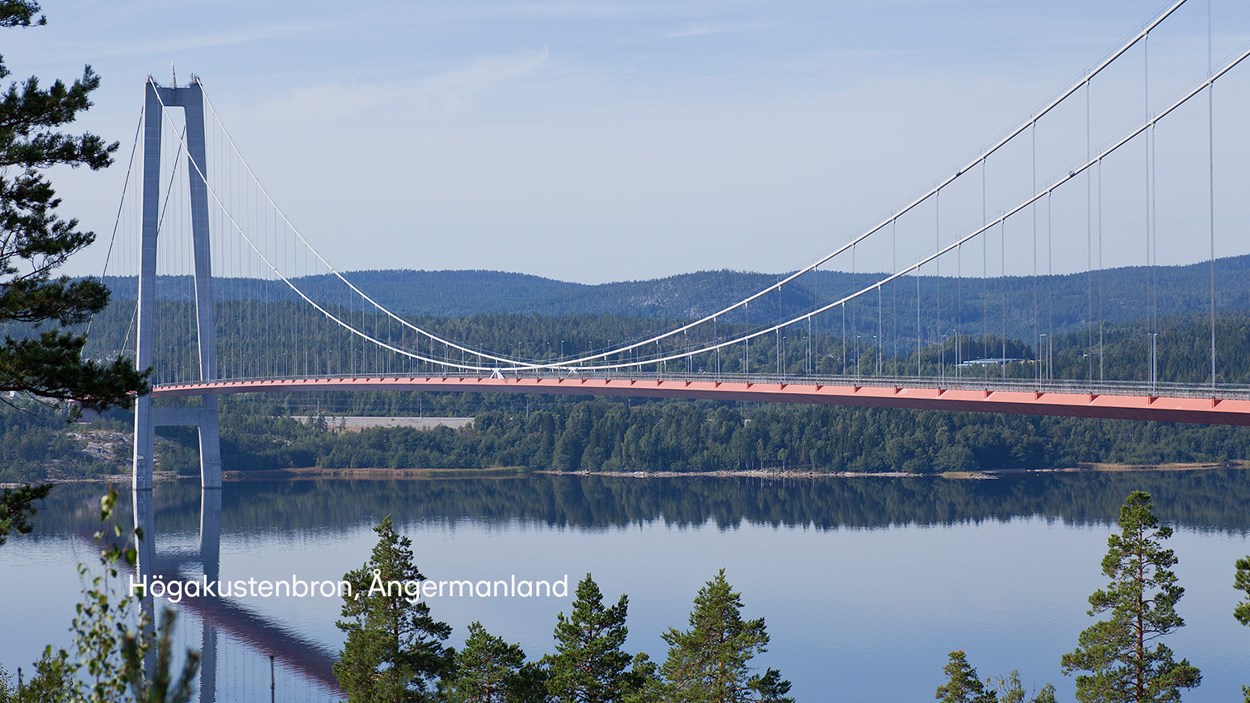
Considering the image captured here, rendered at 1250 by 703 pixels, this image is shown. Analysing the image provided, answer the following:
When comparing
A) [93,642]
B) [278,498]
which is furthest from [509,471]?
[93,642]

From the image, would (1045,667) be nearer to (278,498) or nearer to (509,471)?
(278,498)

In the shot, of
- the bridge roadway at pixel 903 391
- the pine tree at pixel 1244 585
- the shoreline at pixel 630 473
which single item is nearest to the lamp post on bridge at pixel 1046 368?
the bridge roadway at pixel 903 391

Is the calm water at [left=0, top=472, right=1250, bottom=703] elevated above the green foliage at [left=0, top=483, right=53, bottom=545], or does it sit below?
below

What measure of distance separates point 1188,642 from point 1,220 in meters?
22.9

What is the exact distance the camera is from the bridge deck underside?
22.1m

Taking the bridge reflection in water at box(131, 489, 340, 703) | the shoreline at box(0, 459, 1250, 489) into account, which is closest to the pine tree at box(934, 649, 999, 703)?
the bridge reflection in water at box(131, 489, 340, 703)

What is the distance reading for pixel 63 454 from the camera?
7081cm

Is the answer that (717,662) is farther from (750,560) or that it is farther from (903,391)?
(750,560)

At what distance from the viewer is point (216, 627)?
31.0 meters

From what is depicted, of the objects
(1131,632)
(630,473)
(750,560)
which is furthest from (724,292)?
(1131,632)

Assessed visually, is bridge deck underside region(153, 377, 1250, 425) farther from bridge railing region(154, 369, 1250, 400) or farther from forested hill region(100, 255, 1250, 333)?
forested hill region(100, 255, 1250, 333)

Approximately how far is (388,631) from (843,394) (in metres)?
16.1

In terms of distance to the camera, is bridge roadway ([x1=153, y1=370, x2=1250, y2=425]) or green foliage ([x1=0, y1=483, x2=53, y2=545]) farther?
bridge roadway ([x1=153, y1=370, x2=1250, y2=425])

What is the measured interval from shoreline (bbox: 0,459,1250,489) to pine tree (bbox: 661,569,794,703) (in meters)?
51.5
